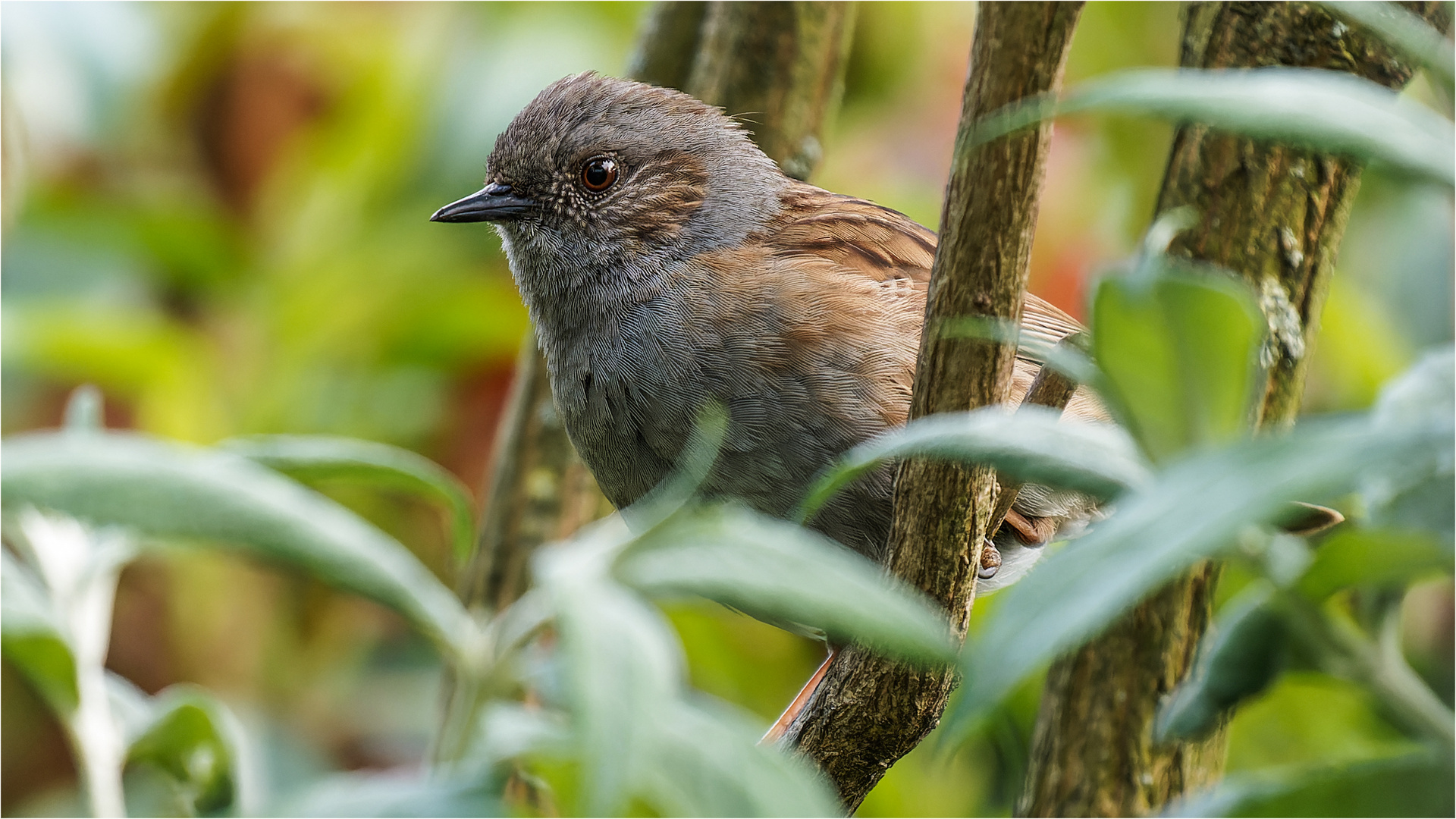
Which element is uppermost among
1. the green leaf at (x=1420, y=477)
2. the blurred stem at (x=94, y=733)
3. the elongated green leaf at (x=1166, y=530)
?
the green leaf at (x=1420, y=477)

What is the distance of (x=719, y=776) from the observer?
0.85 m

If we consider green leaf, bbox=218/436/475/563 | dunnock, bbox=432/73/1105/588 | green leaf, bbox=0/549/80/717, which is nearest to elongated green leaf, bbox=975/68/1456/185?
green leaf, bbox=218/436/475/563

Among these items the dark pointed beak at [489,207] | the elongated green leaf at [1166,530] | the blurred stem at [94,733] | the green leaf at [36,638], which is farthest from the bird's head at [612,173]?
the elongated green leaf at [1166,530]

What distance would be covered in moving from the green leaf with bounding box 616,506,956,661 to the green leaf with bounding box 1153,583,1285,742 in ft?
1.27

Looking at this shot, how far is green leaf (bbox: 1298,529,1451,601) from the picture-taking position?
90 centimetres

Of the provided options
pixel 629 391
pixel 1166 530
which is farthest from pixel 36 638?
pixel 629 391

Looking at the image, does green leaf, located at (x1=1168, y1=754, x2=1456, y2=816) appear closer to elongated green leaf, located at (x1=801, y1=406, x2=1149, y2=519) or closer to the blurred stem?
elongated green leaf, located at (x1=801, y1=406, x2=1149, y2=519)

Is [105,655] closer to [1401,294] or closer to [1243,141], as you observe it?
[1243,141]

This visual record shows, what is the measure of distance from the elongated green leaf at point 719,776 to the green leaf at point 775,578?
9 cm

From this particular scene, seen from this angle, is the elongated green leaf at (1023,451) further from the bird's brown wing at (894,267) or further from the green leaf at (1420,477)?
the bird's brown wing at (894,267)

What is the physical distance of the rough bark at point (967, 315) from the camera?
155 centimetres

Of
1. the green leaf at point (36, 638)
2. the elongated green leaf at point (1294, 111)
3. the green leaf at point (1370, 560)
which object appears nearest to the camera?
the elongated green leaf at point (1294, 111)

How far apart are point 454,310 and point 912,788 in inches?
86.7

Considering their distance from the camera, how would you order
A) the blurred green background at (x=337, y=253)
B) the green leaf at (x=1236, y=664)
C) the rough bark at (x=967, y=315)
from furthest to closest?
1. the blurred green background at (x=337, y=253)
2. the rough bark at (x=967, y=315)
3. the green leaf at (x=1236, y=664)
